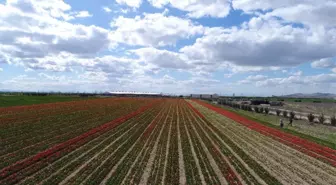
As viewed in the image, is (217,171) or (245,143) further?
(245,143)

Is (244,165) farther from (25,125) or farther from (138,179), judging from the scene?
(25,125)

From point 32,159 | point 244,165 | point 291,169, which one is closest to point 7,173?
point 32,159

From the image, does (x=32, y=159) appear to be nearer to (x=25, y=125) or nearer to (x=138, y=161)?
(x=138, y=161)

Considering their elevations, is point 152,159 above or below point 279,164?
above

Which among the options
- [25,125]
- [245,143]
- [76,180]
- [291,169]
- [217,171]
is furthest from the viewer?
[25,125]

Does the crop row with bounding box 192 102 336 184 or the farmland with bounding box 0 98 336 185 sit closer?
the farmland with bounding box 0 98 336 185

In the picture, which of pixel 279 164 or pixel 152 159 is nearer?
pixel 152 159

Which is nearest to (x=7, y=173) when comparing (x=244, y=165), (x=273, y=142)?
(x=244, y=165)

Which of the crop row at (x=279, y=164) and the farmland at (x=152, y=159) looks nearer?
the farmland at (x=152, y=159)

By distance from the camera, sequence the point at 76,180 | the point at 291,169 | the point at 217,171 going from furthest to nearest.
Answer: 1. the point at 291,169
2. the point at 217,171
3. the point at 76,180
